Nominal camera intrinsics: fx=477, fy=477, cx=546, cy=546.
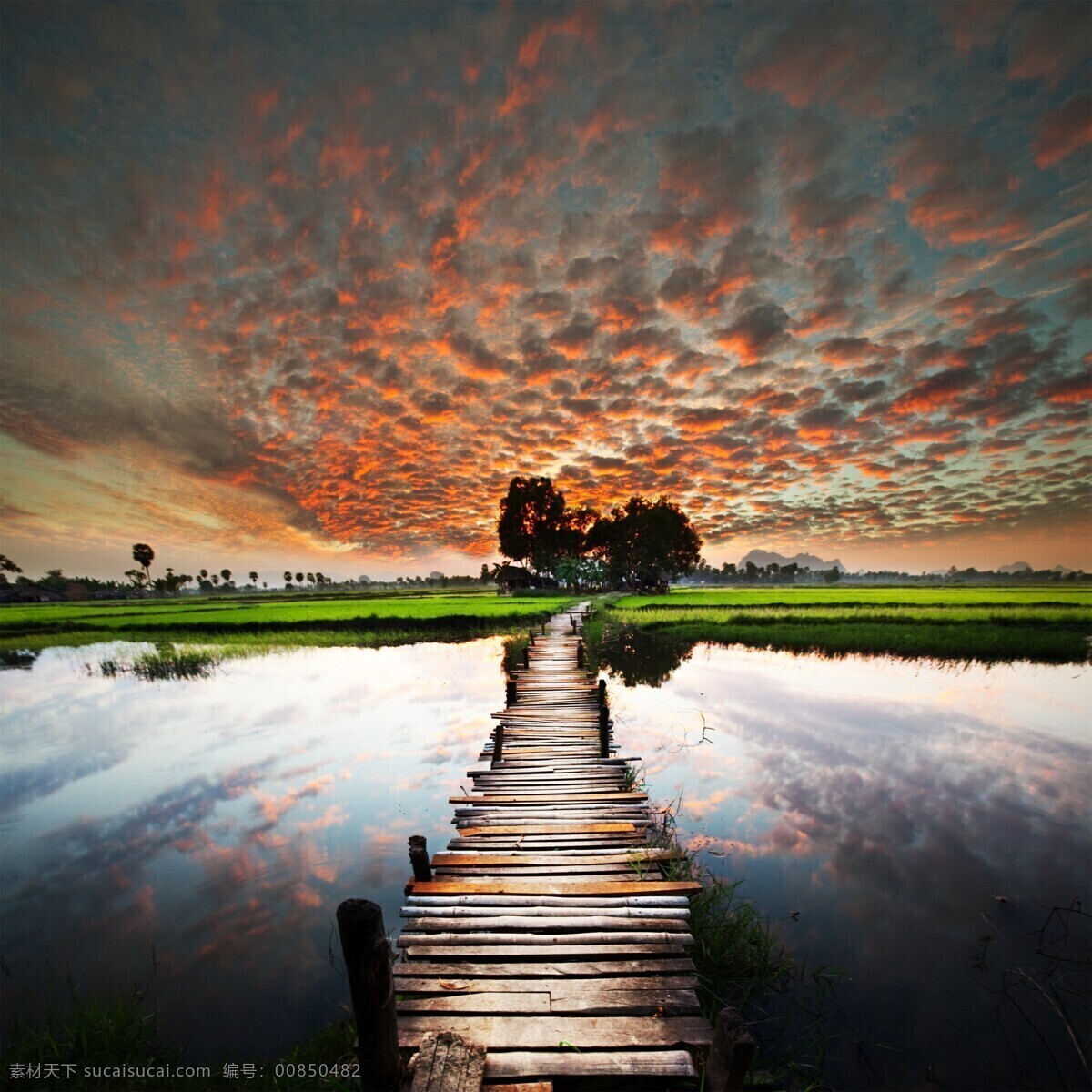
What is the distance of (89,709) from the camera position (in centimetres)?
1491

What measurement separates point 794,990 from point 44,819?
1180cm

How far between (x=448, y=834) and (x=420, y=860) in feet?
9.28

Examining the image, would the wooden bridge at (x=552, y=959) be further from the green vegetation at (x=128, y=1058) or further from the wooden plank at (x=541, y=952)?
the green vegetation at (x=128, y=1058)

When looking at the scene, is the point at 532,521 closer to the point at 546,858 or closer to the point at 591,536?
the point at 591,536

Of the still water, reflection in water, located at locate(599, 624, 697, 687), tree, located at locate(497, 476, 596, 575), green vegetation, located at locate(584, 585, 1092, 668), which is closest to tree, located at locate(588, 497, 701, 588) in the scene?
tree, located at locate(497, 476, 596, 575)

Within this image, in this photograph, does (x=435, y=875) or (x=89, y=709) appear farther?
(x=89, y=709)

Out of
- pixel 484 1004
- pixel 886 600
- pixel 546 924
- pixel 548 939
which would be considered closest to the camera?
pixel 484 1004

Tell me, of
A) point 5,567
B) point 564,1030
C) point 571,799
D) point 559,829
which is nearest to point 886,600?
point 571,799

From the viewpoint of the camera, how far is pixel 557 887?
197 inches

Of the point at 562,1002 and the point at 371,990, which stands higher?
the point at 371,990

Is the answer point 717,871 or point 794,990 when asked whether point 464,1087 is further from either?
point 717,871

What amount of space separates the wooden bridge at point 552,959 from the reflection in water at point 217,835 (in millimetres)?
1443

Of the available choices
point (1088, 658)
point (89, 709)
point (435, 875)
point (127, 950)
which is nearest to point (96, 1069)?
point (127, 950)

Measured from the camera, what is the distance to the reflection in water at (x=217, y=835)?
494 centimetres
